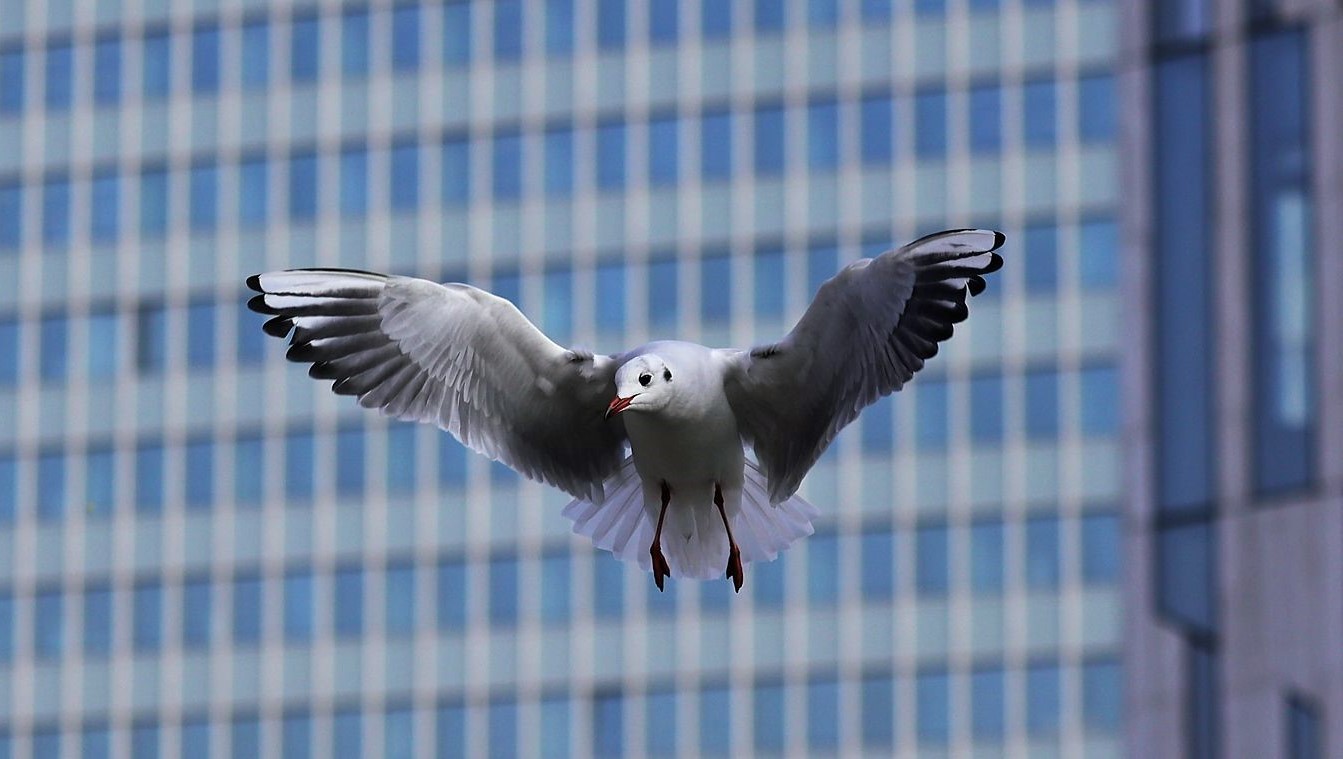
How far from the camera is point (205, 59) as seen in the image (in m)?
67.5

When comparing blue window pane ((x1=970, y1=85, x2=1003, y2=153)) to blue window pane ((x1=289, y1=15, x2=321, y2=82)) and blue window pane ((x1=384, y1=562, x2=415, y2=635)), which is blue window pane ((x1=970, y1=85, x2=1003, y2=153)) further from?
blue window pane ((x1=289, y1=15, x2=321, y2=82))

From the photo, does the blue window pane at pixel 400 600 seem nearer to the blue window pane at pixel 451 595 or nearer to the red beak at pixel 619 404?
the blue window pane at pixel 451 595

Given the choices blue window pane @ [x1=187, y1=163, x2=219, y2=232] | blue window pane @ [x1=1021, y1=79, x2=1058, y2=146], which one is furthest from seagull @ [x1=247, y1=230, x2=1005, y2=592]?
blue window pane @ [x1=187, y1=163, x2=219, y2=232]

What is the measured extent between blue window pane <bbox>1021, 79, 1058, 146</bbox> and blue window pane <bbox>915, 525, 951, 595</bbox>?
324 inches

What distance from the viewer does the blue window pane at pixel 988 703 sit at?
193 ft

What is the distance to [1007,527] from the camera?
59750mm

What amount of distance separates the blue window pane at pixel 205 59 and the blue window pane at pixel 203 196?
1858mm

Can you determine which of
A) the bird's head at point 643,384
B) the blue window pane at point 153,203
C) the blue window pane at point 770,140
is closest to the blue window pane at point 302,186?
the blue window pane at point 153,203

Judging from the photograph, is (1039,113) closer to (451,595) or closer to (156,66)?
(451,595)

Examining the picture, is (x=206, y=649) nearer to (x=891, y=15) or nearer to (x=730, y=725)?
(x=730, y=725)

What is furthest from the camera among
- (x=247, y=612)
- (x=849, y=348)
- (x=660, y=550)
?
(x=247, y=612)

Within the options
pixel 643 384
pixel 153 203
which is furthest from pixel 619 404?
pixel 153 203

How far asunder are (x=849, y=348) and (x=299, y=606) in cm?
5016

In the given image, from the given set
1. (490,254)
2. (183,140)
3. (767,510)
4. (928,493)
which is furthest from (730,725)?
(767,510)
